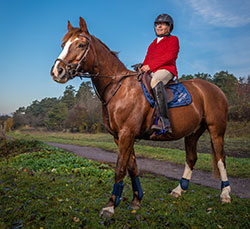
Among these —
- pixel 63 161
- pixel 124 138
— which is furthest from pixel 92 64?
pixel 63 161

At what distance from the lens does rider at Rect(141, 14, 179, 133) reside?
3852 millimetres

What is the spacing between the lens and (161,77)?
397 centimetres

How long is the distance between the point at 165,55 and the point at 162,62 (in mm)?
164

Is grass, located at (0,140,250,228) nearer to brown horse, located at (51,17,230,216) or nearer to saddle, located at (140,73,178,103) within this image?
brown horse, located at (51,17,230,216)

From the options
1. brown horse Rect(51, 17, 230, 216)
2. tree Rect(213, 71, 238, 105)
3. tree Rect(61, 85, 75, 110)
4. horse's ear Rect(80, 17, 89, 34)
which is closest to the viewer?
brown horse Rect(51, 17, 230, 216)

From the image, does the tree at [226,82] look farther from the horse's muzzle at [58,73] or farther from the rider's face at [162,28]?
the horse's muzzle at [58,73]

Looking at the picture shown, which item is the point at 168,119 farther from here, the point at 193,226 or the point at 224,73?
the point at 224,73

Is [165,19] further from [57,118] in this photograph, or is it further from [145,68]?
[57,118]

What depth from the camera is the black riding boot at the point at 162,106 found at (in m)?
3.83

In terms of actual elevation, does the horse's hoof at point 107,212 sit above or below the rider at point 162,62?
below

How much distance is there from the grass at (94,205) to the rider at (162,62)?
1.66 m

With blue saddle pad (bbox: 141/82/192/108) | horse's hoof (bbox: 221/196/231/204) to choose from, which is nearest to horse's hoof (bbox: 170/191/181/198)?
horse's hoof (bbox: 221/196/231/204)

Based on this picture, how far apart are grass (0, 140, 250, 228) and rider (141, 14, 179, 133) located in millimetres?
1656

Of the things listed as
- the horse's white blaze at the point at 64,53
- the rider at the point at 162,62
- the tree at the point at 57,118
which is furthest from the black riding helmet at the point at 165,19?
the tree at the point at 57,118
